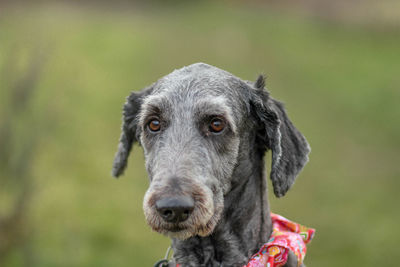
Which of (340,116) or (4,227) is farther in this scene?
(340,116)

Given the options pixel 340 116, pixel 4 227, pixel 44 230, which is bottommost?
pixel 44 230

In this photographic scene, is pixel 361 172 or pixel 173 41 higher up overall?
pixel 173 41

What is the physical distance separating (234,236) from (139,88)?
13320mm

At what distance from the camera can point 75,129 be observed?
44.3 feet

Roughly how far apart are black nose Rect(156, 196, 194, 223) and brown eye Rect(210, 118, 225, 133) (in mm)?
625

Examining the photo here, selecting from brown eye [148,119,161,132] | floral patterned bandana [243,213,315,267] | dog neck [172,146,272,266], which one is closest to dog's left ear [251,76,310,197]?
dog neck [172,146,272,266]

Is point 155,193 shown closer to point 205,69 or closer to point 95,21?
point 205,69

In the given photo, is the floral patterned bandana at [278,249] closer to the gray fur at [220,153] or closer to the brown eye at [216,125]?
the gray fur at [220,153]

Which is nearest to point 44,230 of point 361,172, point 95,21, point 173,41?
point 361,172

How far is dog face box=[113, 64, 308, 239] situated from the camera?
3424mm

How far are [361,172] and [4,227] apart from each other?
7786mm

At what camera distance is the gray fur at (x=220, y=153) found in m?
3.61

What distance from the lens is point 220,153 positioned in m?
3.79

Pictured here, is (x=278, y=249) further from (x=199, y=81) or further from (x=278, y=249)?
(x=199, y=81)
